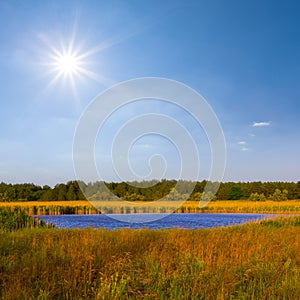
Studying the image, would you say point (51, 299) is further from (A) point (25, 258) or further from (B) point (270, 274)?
(B) point (270, 274)

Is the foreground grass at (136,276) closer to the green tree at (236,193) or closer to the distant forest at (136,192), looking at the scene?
the distant forest at (136,192)

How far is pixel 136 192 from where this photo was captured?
62750mm

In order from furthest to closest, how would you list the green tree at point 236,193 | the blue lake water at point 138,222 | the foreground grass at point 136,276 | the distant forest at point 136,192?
the green tree at point 236,193 < the distant forest at point 136,192 < the blue lake water at point 138,222 < the foreground grass at point 136,276

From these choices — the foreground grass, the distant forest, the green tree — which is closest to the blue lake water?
the foreground grass

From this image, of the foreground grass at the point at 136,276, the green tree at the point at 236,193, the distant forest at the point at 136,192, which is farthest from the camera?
the green tree at the point at 236,193

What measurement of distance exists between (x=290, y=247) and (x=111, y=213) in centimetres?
3668

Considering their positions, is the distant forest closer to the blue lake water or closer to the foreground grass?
the blue lake water

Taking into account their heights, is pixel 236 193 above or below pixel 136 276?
above

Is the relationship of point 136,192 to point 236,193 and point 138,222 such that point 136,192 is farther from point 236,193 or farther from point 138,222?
point 236,193

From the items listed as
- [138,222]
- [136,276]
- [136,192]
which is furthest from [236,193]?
[136,276]

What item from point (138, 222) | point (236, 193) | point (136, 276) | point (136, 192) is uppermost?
point (136, 192)

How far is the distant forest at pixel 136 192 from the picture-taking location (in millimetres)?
63381

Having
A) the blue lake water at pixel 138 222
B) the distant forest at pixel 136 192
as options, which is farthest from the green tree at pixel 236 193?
the blue lake water at pixel 138 222

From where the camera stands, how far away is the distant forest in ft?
208
